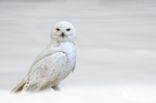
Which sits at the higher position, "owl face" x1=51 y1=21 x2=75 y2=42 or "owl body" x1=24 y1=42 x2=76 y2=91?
"owl face" x1=51 y1=21 x2=75 y2=42

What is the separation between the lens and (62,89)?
3486 mm

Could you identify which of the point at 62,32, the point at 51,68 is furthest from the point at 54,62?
the point at 62,32

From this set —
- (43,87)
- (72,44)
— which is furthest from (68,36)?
(43,87)

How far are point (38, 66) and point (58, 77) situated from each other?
0.13m

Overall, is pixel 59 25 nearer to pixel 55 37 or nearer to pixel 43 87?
pixel 55 37

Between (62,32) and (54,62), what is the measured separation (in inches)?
6.7

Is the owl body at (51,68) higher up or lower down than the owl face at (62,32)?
lower down

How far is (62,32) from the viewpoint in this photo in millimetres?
3340

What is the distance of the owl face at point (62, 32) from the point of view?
334cm

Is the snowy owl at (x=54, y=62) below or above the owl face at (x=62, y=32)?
below

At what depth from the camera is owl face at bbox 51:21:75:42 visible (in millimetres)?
3344

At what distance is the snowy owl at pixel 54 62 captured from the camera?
3.32 metres

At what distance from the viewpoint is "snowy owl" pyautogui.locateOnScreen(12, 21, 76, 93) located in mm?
3318

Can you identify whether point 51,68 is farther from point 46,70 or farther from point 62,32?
point 62,32
